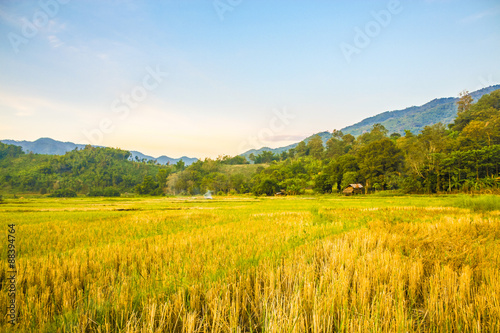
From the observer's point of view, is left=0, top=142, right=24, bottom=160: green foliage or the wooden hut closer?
left=0, top=142, right=24, bottom=160: green foliage

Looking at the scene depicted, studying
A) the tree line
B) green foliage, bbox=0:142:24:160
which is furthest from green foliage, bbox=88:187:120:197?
green foliage, bbox=0:142:24:160

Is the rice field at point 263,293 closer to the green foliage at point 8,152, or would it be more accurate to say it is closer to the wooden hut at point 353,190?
the green foliage at point 8,152

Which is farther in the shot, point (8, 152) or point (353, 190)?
point (353, 190)

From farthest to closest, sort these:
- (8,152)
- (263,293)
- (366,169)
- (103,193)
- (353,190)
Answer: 1. (103,193)
2. (353,190)
3. (366,169)
4. (8,152)
5. (263,293)

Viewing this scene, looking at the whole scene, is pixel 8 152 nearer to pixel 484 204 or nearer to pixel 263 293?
pixel 263 293

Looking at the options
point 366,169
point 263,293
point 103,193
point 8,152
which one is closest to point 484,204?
point 263,293

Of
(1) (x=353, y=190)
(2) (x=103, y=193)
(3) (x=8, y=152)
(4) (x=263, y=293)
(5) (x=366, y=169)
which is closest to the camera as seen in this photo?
(4) (x=263, y=293)

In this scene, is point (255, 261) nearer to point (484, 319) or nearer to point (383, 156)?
point (484, 319)

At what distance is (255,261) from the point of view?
3.15 meters

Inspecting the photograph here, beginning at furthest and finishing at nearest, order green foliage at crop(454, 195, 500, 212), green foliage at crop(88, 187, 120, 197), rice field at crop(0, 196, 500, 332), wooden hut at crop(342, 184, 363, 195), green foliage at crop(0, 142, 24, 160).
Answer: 1. green foliage at crop(88, 187, 120, 197)
2. wooden hut at crop(342, 184, 363, 195)
3. green foliage at crop(0, 142, 24, 160)
4. green foliage at crop(454, 195, 500, 212)
5. rice field at crop(0, 196, 500, 332)

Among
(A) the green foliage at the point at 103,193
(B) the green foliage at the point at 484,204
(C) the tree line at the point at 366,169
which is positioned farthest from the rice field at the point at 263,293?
(A) the green foliage at the point at 103,193

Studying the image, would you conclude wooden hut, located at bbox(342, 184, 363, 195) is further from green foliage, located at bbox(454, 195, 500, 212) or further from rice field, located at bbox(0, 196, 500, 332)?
rice field, located at bbox(0, 196, 500, 332)

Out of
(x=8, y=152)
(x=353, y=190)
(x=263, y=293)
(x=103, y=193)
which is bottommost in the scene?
(x=103, y=193)

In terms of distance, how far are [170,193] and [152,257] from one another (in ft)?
396
